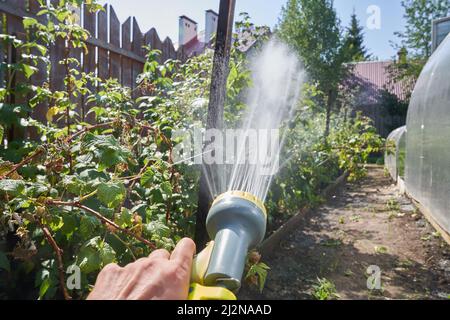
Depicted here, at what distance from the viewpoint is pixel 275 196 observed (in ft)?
11.1

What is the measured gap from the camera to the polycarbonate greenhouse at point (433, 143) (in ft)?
10.6

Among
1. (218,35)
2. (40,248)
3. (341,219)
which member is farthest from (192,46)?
(40,248)

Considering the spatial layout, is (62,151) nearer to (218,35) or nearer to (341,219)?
(218,35)

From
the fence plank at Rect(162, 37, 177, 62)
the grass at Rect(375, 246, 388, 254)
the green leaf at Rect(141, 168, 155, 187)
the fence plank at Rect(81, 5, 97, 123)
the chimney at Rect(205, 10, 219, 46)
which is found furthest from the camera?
the fence plank at Rect(162, 37, 177, 62)

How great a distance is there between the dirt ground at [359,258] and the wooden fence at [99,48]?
1.76m

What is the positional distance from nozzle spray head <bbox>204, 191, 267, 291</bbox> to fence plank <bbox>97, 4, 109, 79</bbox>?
9.04ft

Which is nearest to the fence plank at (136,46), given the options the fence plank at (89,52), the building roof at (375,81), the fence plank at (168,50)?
the fence plank at (168,50)

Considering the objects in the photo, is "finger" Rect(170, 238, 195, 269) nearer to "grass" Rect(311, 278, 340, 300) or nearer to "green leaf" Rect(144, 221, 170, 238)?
"green leaf" Rect(144, 221, 170, 238)

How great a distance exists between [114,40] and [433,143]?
2980mm

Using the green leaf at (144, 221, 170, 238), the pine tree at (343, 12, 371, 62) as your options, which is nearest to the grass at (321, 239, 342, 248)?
the green leaf at (144, 221, 170, 238)

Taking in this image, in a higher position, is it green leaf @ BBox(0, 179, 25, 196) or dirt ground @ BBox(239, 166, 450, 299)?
green leaf @ BBox(0, 179, 25, 196)

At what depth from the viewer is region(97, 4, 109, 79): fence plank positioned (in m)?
3.08

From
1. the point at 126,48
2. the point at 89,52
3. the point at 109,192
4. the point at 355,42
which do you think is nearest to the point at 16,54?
the point at 89,52

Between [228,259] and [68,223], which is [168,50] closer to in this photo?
[68,223]
